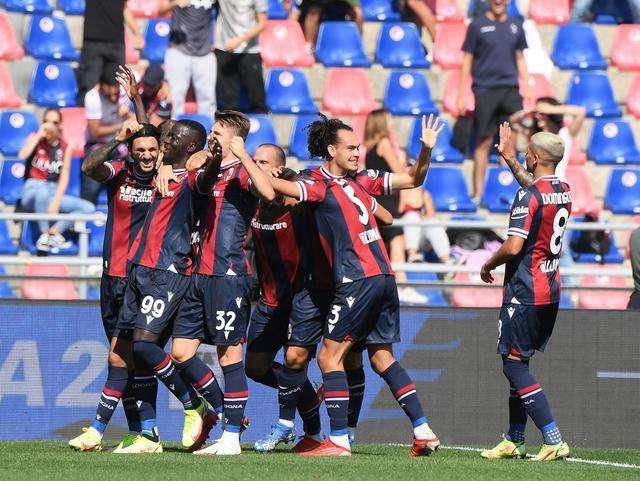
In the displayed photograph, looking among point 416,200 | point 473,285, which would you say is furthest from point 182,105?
point 473,285

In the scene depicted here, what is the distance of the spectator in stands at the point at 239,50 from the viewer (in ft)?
49.0

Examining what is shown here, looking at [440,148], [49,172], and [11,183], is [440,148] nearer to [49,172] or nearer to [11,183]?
[49,172]

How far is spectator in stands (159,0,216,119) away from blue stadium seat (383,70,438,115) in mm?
2192

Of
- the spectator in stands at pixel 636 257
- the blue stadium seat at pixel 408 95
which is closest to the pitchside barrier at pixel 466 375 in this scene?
the spectator in stands at pixel 636 257

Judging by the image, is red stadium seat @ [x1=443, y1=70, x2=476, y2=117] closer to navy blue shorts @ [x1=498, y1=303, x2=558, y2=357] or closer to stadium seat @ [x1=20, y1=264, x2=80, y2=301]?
stadium seat @ [x1=20, y1=264, x2=80, y2=301]

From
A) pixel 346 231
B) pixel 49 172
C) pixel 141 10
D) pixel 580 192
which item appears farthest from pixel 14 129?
pixel 346 231

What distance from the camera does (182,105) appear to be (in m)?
15.0

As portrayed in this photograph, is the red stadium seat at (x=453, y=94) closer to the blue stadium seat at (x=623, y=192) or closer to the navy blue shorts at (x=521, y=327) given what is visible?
the blue stadium seat at (x=623, y=192)

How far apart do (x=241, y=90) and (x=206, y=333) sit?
6723 mm

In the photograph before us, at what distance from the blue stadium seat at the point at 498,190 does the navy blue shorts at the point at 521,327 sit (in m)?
6.26

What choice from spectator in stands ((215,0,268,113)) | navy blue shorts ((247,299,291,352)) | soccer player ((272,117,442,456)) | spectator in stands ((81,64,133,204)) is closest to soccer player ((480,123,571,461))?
soccer player ((272,117,442,456))

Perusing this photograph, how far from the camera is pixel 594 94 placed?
53.9ft

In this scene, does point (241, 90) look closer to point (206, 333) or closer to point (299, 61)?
point (299, 61)

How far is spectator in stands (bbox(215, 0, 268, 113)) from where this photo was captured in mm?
14922
